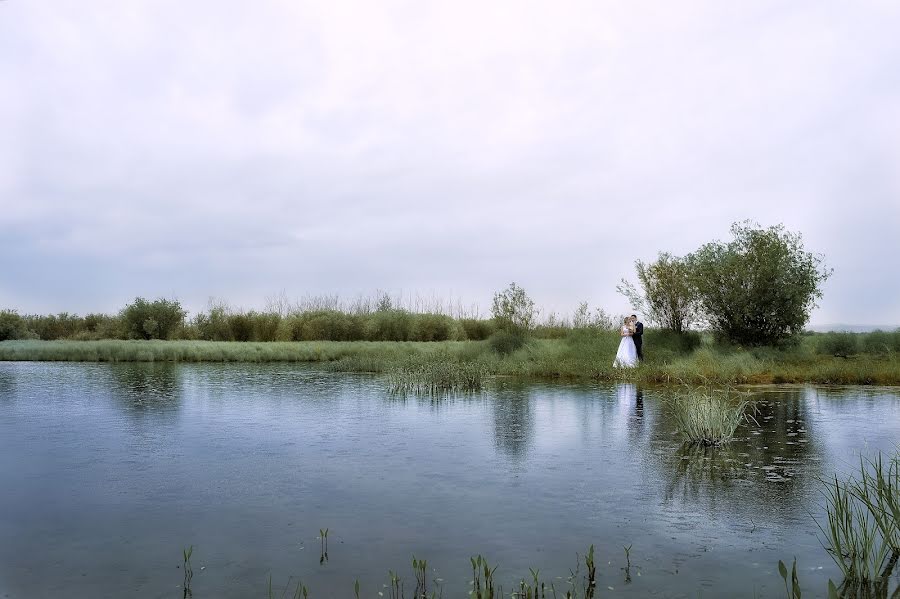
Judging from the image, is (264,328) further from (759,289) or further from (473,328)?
(759,289)

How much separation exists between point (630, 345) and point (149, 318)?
1018 inches

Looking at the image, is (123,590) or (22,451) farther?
(22,451)

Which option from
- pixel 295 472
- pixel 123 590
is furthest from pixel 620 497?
pixel 123 590

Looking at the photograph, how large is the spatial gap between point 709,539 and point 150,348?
28680mm

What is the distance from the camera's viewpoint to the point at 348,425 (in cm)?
1123

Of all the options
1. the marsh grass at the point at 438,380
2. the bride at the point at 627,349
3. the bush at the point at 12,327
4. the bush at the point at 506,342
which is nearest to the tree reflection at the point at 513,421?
the marsh grass at the point at 438,380

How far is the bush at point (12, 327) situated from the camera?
36.6 metres

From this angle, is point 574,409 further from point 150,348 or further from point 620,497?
point 150,348

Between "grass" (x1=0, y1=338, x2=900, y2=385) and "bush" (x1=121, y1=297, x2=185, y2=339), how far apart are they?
399cm

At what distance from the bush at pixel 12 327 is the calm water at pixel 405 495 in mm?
27656

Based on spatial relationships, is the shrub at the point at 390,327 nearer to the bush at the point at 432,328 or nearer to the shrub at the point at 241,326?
the bush at the point at 432,328

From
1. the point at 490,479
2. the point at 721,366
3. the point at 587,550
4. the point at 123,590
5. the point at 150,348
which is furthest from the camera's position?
the point at 150,348

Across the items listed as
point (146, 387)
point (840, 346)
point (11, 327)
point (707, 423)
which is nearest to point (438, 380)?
point (146, 387)

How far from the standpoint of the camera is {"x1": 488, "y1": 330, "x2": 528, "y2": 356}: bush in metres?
23.5
